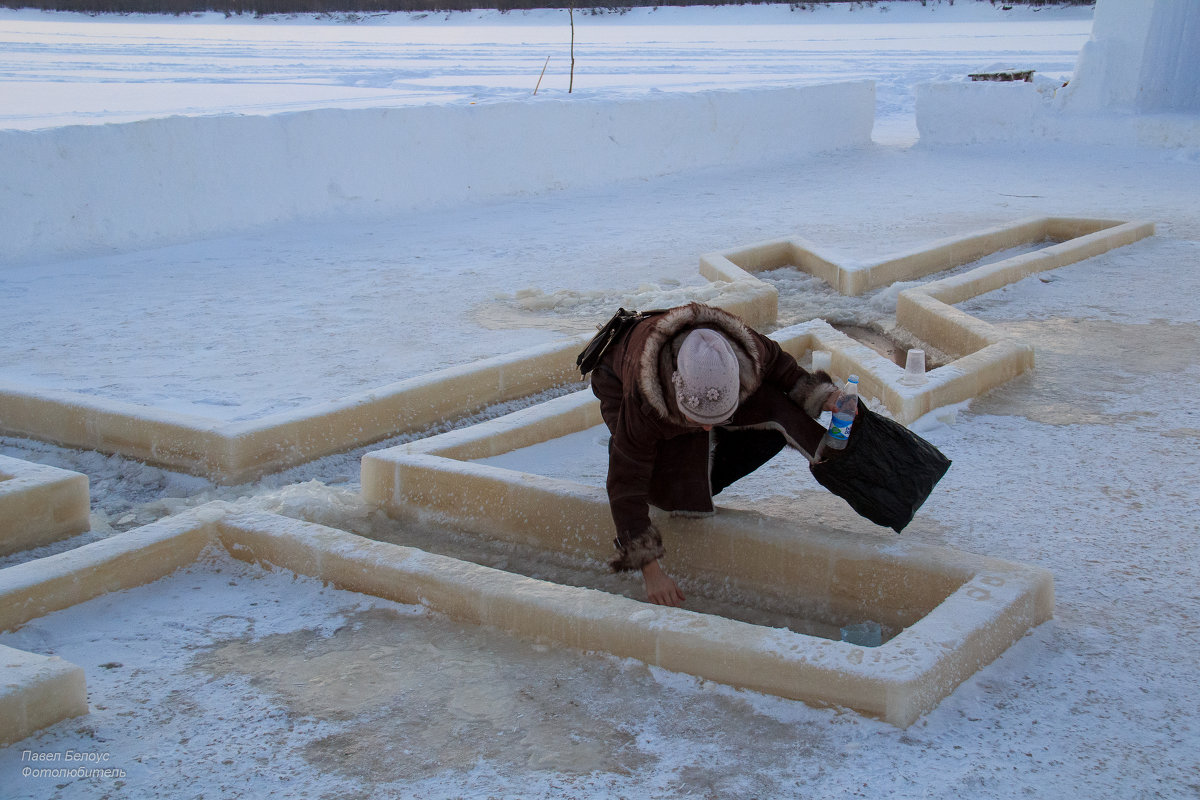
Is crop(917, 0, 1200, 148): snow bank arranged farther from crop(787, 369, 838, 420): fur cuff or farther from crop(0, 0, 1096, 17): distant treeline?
crop(0, 0, 1096, 17): distant treeline

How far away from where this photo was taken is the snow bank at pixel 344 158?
7555 millimetres

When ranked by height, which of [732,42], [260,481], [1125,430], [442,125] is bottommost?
[260,481]

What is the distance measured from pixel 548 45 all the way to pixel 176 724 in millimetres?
25914

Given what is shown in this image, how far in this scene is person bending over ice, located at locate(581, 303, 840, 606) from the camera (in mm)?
2727

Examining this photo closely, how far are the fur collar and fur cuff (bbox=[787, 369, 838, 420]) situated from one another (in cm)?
18

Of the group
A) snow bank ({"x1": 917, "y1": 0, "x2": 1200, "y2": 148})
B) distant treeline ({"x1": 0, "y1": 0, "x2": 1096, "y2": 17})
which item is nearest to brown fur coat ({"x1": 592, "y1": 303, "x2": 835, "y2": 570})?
snow bank ({"x1": 917, "y1": 0, "x2": 1200, "y2": 148})

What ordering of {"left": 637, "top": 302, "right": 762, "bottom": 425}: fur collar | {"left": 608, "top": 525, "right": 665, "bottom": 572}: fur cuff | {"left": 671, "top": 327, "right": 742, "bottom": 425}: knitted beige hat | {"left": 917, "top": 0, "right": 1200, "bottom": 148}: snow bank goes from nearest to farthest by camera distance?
{"left": 671, "top": 327, "right": 742, "bottom": 425}: knitted beige hat < {"left": 637, "top": 302, "right": 762, "bottom": 425}: fur collar < {"left": 608, "top": 525, "right": 665, "bottom": 572}: fur cuff < {"left": 917, "top": 0, "right": 1200, "bottom": 148}: snow bank

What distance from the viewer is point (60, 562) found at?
3.16 meters

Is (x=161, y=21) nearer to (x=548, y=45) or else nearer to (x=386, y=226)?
(x=548, y=45)

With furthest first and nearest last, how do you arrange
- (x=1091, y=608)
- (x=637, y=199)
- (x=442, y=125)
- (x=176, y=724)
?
(x=637, y=199), (x=442, y=125), (x=1091, y=608), (x=176, y=724)

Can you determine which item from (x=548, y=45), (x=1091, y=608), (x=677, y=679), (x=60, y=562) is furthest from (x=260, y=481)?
(x=548, y=45)

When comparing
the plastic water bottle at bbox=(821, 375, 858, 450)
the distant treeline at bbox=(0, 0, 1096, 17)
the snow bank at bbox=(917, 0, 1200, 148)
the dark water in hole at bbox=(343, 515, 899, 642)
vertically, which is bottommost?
the dark water in hole at bbox=(343, 515, 899, 642)

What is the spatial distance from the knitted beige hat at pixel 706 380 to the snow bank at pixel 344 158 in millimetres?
6243

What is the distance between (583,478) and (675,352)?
1.30 m
